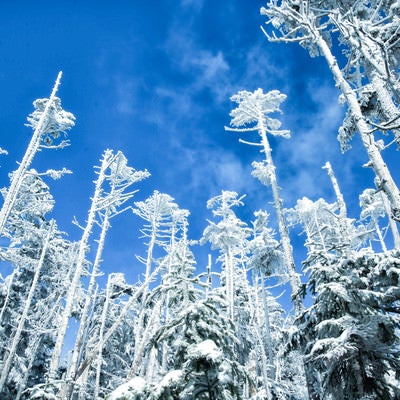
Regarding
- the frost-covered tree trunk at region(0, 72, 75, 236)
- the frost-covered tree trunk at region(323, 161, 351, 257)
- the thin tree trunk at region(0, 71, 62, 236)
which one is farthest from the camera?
the frost-covered tree trunk at region(0, 72, 75, 236)

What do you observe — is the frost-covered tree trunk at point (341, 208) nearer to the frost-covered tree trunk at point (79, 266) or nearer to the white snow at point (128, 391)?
the white snow at point (128, 391)

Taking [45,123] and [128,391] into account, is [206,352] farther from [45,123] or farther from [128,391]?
[45,123]

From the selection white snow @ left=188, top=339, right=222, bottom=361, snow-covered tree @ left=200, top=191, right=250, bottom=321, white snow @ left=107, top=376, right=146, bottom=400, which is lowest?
white snow @ left=107, top=376, right=146, bottom=400

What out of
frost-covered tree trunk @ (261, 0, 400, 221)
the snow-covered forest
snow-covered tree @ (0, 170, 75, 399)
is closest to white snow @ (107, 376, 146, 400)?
the snow-covered forest

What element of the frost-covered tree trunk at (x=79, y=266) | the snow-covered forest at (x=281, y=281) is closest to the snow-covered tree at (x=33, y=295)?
the snow-covered forest at (x=281, y=281)

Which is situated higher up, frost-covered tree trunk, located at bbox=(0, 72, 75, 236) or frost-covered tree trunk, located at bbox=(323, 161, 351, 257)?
frost-covered tree trunk, located at bbox=(0, 72, 75, 236)

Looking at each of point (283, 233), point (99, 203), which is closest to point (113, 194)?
point (99, 203)

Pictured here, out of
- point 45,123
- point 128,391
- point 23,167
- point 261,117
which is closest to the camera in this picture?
point 128,391

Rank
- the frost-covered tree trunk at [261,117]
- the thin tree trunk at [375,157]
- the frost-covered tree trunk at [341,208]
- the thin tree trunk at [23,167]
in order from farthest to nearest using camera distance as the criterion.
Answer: the frost-covered tree trunk at [261,117] → the thin tree trunk at [23,167] → the frost-covered tree trunk at [341,208] → the thin tree trunk at [375,157]

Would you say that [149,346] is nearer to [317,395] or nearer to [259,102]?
[317,395]

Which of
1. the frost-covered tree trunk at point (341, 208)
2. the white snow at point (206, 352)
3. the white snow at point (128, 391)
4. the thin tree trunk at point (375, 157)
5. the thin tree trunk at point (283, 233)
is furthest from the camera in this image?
the thin tree trunk at point (283, 233)

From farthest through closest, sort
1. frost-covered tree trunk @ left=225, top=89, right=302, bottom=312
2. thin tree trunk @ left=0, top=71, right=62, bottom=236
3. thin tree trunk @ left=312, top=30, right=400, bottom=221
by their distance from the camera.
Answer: frost-covered tree trunk @ left=225, top=89, right=302, bottom=312, thin tree trunk @ left=0, top=71, right=62, bottom=236, thin tree trunk @ left=312, top=30, right=400, bottom=221

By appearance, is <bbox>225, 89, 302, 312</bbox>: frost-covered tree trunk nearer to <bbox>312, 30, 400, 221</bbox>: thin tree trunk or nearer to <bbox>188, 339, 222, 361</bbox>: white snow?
<bbox>312, 30, 400, 221</bbox>: thin tree trunk

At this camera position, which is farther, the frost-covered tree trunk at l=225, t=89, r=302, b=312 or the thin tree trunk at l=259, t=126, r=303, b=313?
the frost-covered tree trunk at l=225, t=89, r=302, b=312
